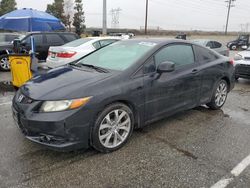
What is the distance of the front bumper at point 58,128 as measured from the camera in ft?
9.43

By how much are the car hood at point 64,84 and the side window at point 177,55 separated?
94cm

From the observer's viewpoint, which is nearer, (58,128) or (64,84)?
(58,128)

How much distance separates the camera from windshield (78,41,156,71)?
12.1 feet

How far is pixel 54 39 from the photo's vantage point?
10.6m

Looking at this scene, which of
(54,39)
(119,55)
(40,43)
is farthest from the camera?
(54,39)

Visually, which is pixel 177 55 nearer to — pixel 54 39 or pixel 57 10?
pixel 54 39

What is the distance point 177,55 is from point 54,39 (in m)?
7.67

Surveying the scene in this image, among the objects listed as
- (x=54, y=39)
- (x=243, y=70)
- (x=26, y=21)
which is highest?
(x=26, y=21)

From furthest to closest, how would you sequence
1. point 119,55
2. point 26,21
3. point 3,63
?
point 26,21 < point 3,63 < point 119,55

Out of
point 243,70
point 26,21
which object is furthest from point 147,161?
point 26,21

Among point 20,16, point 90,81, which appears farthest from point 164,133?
point 20,16

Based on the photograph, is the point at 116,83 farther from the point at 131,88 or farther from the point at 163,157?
the point at 163,157

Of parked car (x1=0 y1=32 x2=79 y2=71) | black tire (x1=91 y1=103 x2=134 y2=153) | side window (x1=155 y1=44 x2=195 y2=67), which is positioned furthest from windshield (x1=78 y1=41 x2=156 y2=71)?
parked car (x1=0 y1=32 x2=79 y2=71)

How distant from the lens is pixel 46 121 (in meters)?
2.87
